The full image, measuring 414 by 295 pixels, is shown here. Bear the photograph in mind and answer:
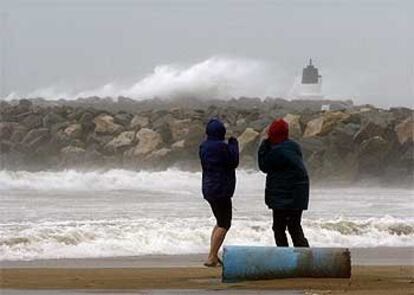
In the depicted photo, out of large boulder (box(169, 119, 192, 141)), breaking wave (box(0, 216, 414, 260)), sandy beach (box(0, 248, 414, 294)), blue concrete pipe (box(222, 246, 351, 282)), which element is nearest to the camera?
sandy beach (box(0, 248, 414, 294))

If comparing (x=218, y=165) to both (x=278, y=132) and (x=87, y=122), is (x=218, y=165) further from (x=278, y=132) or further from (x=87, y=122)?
(x=87, y=122)

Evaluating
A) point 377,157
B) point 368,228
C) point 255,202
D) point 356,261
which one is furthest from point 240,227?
point 377,157

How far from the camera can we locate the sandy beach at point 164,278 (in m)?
7.40

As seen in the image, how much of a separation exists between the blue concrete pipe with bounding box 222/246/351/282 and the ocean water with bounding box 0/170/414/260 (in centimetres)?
378

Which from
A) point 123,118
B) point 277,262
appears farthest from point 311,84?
point 277,262

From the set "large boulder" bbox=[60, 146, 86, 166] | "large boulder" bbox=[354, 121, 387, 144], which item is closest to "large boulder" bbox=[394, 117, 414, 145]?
"large boulder" bbox=[354, 121, 387, 144]

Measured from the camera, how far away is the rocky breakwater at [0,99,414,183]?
25438 mm

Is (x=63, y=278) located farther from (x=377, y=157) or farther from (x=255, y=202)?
(x=377, y=157)

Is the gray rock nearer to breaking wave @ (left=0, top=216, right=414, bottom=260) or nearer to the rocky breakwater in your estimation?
the rocky breakwater

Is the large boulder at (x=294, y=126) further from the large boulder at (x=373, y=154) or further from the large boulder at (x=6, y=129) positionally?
the large boulder at (x=6, y=129)

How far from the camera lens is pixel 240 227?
13.2 m

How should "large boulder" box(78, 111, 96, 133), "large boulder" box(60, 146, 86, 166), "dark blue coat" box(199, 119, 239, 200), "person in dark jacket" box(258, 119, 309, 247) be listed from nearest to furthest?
"person in dark jacket" box(258, 119, 309, 247)
"dark blue coat" box(199, 119, 239, 200)
"large boulder" box(60, 146, 86, 166)
"large boulder" box(78, 111, 96, 133)

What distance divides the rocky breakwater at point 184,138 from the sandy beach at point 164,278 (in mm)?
13850

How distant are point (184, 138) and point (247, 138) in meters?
1.63
